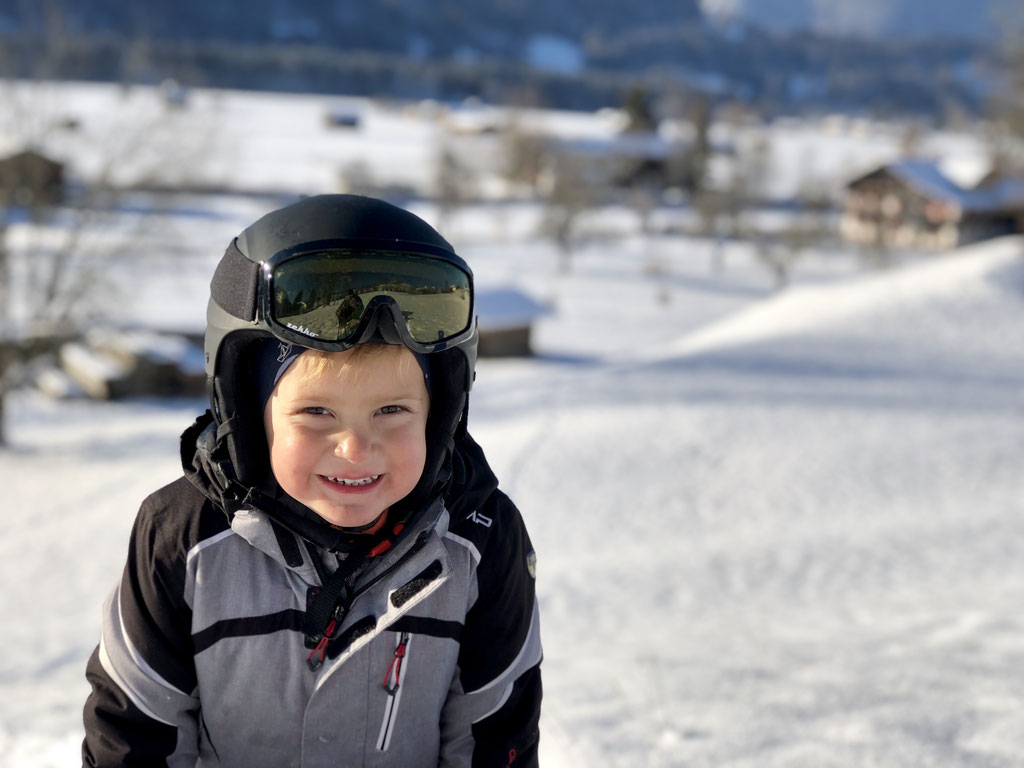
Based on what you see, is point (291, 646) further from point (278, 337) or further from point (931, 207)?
point (931, 207)

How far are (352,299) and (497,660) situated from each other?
74 cm

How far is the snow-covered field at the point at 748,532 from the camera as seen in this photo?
3.67m

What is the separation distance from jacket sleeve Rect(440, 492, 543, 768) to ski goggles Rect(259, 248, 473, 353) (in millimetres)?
404

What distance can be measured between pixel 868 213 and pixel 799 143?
155ft

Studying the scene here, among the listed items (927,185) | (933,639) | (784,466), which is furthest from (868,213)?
(933,639)

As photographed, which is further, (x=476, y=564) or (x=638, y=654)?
(x=638, y=654)

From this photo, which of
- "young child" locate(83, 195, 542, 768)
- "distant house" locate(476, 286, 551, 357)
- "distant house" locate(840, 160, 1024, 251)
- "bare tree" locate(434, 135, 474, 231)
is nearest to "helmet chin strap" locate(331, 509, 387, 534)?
"young child" locate(83, 195, 542, 768)

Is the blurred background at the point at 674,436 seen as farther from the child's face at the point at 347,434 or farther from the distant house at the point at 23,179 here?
the child's face at the point at 347,434

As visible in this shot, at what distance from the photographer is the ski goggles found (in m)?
1.71

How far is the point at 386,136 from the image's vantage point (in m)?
82.6

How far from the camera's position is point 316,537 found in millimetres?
1788

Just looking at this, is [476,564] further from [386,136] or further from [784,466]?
[386,136]

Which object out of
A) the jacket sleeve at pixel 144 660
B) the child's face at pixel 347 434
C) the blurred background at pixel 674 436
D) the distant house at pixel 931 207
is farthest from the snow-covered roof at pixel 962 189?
the jacket sleeve at pixel 144 660

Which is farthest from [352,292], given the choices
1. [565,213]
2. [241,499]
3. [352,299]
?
[565,213]
